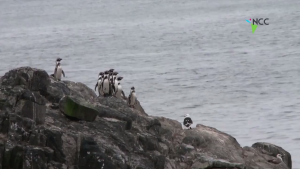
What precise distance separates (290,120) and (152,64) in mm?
22716

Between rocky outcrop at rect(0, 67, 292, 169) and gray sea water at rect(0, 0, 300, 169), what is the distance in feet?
27.3

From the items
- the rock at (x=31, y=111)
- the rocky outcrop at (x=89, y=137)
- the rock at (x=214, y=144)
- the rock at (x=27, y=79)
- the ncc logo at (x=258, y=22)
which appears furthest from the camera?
the ncc logo at (x=258, y=22)

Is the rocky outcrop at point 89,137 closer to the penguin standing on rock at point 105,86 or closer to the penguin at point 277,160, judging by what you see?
the penguin at point 277,160

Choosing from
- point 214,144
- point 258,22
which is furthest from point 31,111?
point 258,22

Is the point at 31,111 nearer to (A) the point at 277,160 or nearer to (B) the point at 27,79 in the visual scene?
(B) the point at 27,79

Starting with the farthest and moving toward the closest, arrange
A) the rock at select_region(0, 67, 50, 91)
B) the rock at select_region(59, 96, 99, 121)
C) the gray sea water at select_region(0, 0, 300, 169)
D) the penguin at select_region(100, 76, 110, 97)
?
the gray sea water at select_region(0, 0, 300, 169), the penguin at select_region(100, 76, 110, 97), the rock at select_region(0, 67, 50, 91), the rock at select_region(59, 96, 99, 121)

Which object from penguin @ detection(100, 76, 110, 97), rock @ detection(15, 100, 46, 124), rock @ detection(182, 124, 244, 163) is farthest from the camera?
penguin @ detection(100, 76, 110, 97)

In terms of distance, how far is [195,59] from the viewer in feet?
192

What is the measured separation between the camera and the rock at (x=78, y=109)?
55.3 feet

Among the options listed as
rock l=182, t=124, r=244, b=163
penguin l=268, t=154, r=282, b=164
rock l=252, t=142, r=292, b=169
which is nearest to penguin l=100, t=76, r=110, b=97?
rock l=182, t=124, r=244, b=163

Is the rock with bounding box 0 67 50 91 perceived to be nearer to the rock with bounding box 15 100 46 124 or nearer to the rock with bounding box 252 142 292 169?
the rock with bounding box 15 100 46 124

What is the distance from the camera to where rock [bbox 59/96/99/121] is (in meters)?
16.8

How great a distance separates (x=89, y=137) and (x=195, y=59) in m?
43.0

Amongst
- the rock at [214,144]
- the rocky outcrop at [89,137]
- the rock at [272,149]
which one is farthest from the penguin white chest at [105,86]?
the rock at [272,149]
